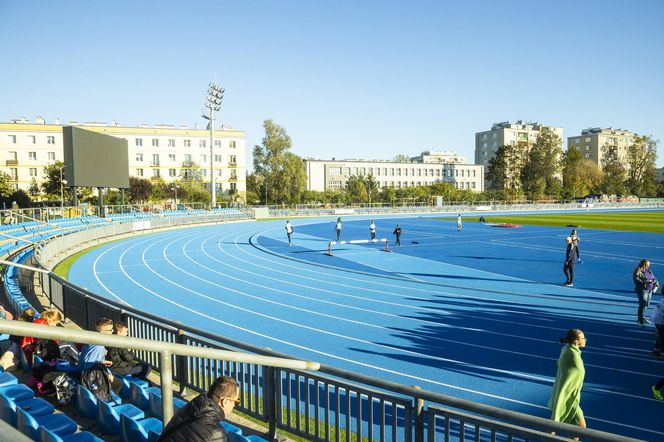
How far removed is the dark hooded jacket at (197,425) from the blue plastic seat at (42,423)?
189 cm

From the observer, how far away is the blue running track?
371 inches

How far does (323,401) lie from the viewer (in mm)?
8773

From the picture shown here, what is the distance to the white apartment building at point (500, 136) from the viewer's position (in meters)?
139

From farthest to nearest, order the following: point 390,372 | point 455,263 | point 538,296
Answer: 1. point 455,263
2. point 538,296
3. point 390,372

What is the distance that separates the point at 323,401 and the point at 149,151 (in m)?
81.3

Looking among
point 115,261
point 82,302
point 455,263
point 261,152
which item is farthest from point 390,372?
point 261,152

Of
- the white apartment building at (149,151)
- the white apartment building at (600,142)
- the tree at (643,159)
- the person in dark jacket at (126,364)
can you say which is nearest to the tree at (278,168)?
the white apartment building at (149,151)

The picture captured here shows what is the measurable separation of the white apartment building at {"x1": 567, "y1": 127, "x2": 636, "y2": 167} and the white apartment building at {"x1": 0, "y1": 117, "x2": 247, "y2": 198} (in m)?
118

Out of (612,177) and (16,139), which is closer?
(16,139)

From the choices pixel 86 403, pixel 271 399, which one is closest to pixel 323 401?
pixel 271 399

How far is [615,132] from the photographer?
16100cm

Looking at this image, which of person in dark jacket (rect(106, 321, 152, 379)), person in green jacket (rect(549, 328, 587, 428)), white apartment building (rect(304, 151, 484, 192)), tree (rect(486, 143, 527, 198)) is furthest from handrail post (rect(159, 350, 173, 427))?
tree (rect(486, 143, 527, 198))

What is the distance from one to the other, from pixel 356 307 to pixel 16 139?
77445mm

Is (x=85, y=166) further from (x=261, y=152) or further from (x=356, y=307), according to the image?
(x=261, y=152)
